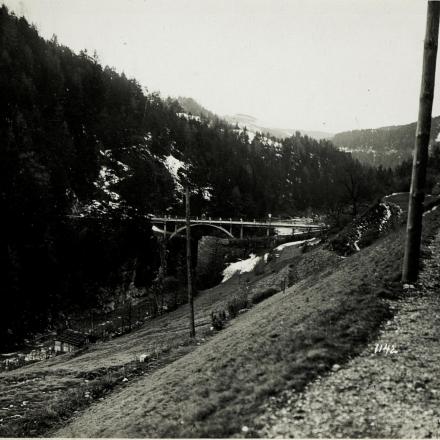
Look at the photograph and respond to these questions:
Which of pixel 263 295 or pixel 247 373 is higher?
pixel 247 373

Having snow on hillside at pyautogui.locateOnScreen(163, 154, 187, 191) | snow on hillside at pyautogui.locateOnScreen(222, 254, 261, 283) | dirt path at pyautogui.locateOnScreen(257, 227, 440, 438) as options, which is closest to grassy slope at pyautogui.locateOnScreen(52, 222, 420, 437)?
dirt path at pyautogui.locateOnScreen(257, 227, 440, 438)

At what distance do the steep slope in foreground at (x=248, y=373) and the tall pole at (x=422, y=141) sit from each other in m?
0.82

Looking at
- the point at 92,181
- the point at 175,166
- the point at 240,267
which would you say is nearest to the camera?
the point at 240,267

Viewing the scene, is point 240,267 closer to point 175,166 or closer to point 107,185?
point 107,185

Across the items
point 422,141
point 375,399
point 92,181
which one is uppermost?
point 92,181

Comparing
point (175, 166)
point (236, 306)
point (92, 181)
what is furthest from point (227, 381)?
point (175, 166)

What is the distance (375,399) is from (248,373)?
2.36 metres

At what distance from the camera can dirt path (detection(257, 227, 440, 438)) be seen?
4.97 meters

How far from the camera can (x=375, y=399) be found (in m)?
5.56

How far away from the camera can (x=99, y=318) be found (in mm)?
50812

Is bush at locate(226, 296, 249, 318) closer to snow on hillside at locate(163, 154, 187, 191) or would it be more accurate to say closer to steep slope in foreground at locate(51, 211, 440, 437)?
steep slope in foreground at locate(51, 211, 440, 437)

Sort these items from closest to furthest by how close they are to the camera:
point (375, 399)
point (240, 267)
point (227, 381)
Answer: point (375, 399) < point (227, 381) < point (240, 267)

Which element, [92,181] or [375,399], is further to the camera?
[92,181]

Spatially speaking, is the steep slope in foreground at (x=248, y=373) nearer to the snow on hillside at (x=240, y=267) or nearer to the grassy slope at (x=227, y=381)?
the grassy slope at (x=227, y=381)
